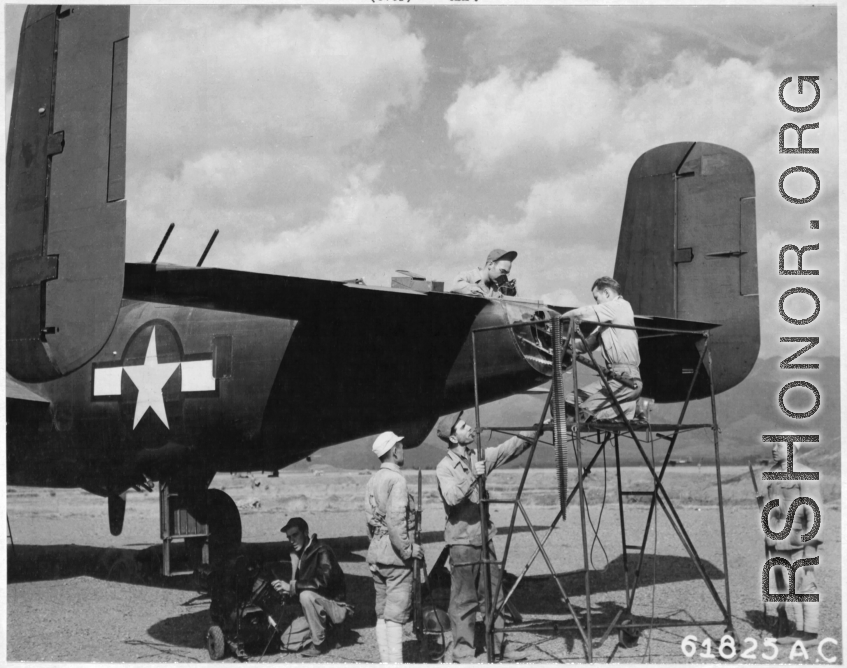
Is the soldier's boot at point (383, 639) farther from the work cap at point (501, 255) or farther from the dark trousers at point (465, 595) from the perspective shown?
the work cap at point (501, 255)

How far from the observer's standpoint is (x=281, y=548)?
57.7 feet

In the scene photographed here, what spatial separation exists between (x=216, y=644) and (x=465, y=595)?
2668 millimetres

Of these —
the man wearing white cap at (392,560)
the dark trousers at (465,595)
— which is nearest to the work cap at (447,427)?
the man wearing white cap at (392,560)

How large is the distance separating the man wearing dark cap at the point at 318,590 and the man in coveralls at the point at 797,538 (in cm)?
443

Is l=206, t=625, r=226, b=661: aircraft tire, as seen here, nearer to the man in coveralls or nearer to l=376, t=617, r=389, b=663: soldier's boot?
l=376, t=617, r=389, b=663: soldier's boot

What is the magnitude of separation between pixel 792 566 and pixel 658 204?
212 inches

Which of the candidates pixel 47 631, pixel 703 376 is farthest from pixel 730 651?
pixel 47 631

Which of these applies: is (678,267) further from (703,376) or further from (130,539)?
(130,539)

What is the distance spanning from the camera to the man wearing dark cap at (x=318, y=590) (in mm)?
8492

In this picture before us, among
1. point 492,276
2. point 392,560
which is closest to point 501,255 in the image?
point 492,276

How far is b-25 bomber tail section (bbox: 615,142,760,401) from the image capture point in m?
10.5

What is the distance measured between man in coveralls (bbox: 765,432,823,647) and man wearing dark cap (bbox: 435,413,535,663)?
2.61 meters

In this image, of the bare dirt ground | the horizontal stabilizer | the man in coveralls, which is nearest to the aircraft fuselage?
the horizontal stabilizer

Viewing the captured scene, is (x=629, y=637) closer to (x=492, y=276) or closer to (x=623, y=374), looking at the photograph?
(x=623, y=374)
